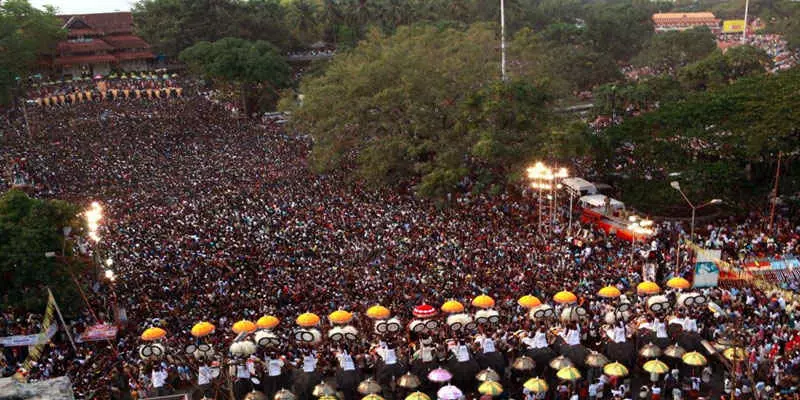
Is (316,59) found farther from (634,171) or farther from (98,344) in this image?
(98,344)

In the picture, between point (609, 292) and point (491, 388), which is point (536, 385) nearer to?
point (491, 388)

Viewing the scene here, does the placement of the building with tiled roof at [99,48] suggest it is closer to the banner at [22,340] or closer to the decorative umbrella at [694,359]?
the banner at [22,340]

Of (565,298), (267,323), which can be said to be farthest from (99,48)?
(565,298)

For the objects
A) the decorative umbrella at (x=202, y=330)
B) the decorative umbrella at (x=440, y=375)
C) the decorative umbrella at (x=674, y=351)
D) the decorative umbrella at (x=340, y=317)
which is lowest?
the decorative umbrella at (x=674, y=351)

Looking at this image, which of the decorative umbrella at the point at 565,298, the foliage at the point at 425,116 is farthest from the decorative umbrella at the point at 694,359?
the foliage at the point at 425,116

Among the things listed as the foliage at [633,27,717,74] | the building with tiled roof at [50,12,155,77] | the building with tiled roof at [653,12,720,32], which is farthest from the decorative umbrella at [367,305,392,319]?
the building with tiled roof at [653,12,720,32]
